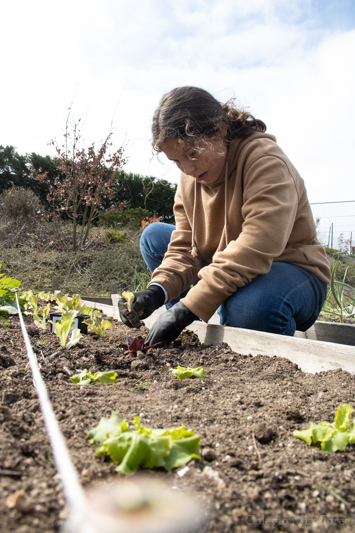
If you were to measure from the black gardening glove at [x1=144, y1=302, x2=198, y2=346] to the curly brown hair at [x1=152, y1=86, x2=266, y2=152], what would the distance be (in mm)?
837

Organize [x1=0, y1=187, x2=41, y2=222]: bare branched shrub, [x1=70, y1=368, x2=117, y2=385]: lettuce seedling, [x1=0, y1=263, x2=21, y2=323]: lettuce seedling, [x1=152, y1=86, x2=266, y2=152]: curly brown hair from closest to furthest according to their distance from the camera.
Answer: [x1=70, y1=368, x2=117, y2=385]: lettuce seedling, [x1=152, y1=86, x2=266, y2=152]: curly brown hair, [x1=0, y1=263, x2=21, y2=323]: lettuce seedling, [x1=0, y1=187, x2=41, y2=222]: bare branched shrub

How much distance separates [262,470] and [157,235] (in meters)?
2.14

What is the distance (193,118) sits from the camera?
1862 mm

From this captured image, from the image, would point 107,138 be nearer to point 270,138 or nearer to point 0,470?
point 270,138

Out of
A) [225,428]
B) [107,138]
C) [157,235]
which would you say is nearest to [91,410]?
[225,428]

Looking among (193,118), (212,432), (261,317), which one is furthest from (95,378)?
(193,118)

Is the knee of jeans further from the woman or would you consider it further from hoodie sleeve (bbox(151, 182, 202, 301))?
hoodie sleeve (bbox(151, 182, 202, 301))

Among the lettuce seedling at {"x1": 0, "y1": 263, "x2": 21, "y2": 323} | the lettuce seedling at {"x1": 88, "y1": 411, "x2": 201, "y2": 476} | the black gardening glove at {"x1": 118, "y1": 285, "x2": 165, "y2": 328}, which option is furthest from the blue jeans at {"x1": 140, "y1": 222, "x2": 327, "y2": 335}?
the lettuce seedling at {"x1": 0, "y1": 263, "x2": 21, "y2": 323}

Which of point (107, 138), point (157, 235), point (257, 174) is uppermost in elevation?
point (107, 138)

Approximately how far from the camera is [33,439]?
785mm

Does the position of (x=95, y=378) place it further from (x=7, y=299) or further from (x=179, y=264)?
(x=7, y=299)

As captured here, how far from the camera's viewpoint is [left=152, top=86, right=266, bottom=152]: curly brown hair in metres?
1.86

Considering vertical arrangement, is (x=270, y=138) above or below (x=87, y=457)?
above

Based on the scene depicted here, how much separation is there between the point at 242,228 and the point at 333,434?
121 cm
